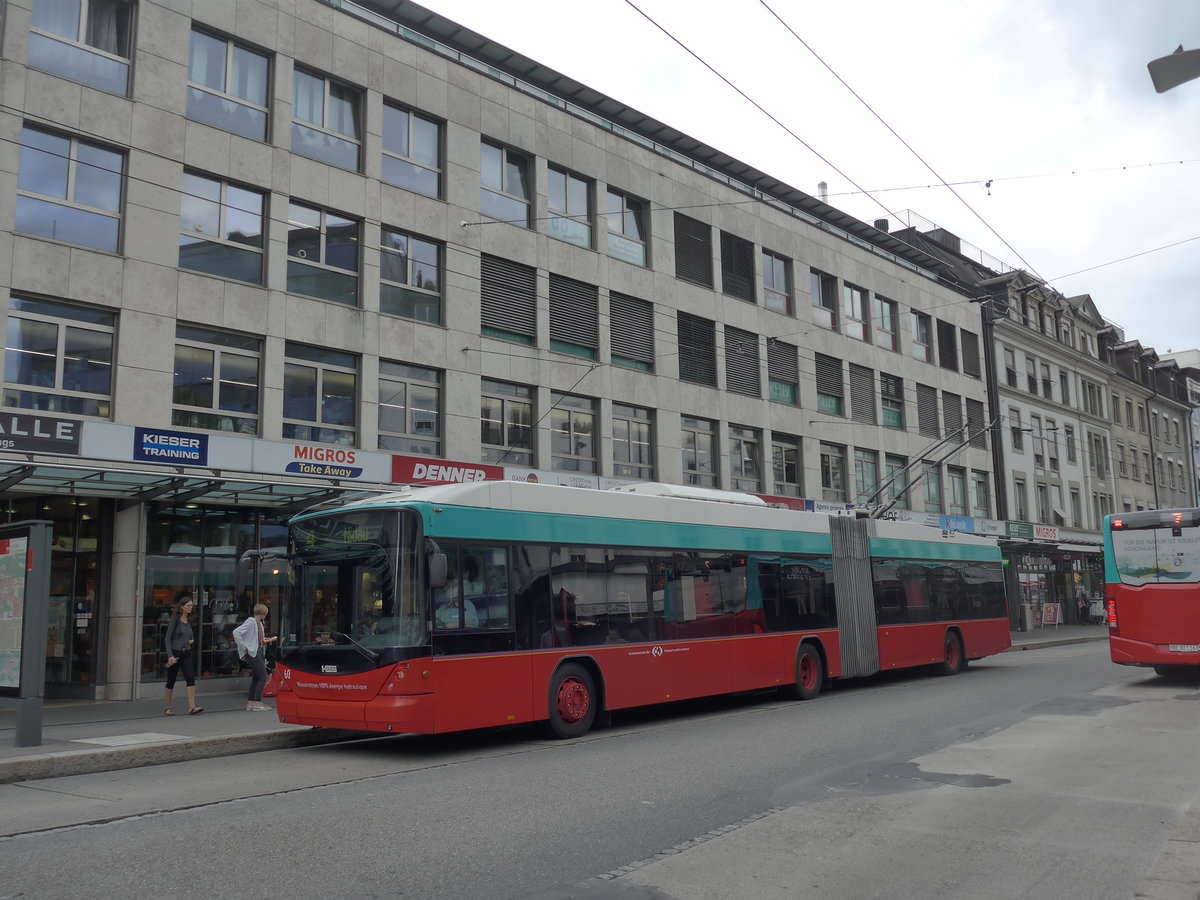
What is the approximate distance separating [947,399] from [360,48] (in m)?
27.3

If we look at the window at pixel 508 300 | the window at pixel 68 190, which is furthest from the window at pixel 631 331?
the window at pixel 68 190

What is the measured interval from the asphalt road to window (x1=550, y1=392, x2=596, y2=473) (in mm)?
11662

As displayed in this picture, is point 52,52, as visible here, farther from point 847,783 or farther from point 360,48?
point 847,783

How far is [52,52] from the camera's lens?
16.9m

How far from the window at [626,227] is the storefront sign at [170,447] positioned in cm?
1210

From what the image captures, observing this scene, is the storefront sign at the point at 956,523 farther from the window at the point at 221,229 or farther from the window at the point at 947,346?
the window at the point at 221,229

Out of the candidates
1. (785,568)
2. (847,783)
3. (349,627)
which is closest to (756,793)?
(847,783)

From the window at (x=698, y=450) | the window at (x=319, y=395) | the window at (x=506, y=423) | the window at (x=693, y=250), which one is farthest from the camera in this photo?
the window at (x=693, y=250)

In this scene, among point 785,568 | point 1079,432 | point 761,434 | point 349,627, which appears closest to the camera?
point 349,627

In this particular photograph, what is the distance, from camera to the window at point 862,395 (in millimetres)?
34656

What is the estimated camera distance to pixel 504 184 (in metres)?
24.0

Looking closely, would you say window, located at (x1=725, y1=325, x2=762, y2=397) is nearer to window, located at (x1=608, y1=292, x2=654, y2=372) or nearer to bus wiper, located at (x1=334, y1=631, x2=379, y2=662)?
window, located at (x1=608, y1=292, x2=654, y2=372)

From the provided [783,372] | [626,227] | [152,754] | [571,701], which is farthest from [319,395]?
[783,372]

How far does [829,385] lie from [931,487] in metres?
8.07
